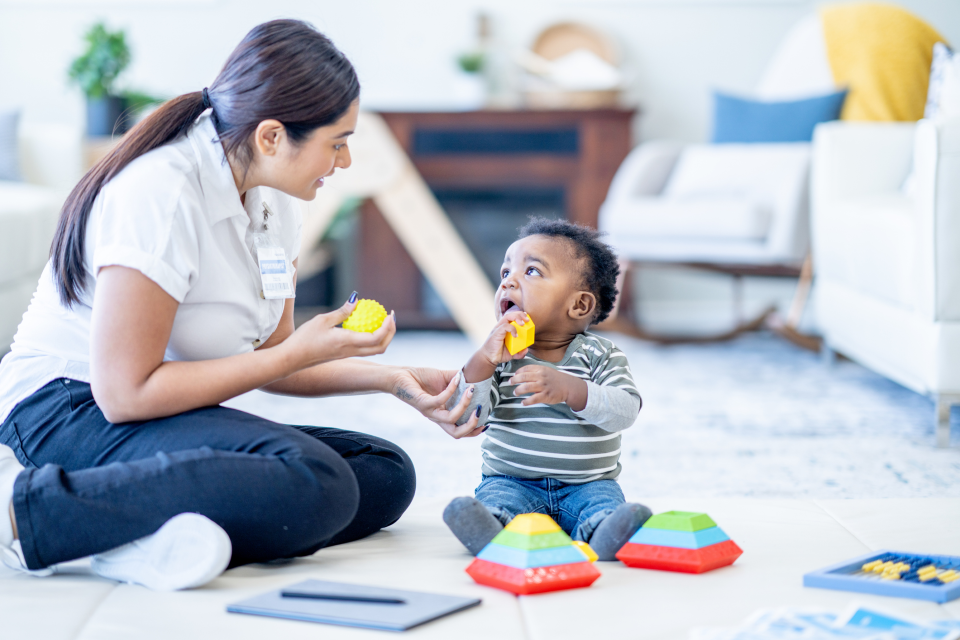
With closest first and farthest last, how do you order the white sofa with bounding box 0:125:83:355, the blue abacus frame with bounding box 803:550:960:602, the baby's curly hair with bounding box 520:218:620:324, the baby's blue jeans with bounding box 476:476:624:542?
the blue abacus frame with bounding box 803:550:960:602, the baby's blue jeans with bounding box 476:476:624:542, the baby's curly hair with bounding box 520:218:620:324, the white sofa with bounding box 0:125:83:355

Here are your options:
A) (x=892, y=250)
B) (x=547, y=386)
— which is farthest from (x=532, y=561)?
(x=892, y=250)

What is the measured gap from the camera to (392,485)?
123cm

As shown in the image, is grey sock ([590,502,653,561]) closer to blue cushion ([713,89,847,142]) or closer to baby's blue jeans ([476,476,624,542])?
baby's blue jeans ([476,476,624,542])

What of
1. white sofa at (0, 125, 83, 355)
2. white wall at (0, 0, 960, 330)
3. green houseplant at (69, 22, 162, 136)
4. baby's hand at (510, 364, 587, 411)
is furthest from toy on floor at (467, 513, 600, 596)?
white wall at (0, 0, 960, 330)

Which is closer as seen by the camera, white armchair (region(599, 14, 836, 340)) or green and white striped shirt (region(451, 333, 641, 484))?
green and white striped shirt (region(451, 333, 641, 484))

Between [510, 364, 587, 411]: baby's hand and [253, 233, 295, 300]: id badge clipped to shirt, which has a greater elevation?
[253, 233, 295, 300]: id badge clipped to shirt

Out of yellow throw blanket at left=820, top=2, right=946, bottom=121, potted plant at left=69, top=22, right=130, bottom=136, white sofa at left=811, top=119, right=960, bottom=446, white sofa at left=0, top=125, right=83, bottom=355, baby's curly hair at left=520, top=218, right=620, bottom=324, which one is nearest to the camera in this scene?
baby's curly hair at left=520, top=218, right=620, bottom=324

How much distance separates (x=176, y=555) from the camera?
98cm

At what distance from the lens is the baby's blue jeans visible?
115 centimetres

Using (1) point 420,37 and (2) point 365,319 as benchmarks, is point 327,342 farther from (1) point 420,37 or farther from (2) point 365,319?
(1) point 420,37

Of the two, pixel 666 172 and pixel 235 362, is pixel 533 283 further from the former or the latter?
pixel 666 172

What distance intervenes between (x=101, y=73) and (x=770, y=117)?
2.25m

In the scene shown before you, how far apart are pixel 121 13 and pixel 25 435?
329 centimetres

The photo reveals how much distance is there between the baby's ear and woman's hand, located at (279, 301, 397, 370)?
12.5 inches
